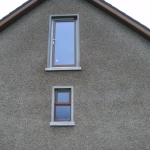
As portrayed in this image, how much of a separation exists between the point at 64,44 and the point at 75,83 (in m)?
1.87

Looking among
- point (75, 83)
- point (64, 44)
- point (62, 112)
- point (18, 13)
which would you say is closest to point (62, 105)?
point (62, 112)

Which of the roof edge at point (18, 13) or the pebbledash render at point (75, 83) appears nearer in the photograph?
the pebbledash render at point (75, 83)

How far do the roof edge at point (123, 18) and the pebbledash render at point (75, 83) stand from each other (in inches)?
7.0

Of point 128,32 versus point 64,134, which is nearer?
point 64,134

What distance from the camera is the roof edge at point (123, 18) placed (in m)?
10.1

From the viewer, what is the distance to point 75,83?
960 centimetres

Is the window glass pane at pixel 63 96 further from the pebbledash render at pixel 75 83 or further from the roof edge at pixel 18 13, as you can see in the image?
the roof edge at pixel 18 13

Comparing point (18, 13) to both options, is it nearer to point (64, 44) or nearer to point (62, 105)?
point (64, 44)

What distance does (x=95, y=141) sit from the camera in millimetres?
8828

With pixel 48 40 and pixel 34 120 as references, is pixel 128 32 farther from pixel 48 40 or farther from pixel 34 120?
pixel 34 120

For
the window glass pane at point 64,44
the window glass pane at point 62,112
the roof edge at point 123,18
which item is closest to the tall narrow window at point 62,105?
the window glass pane at point 62,112

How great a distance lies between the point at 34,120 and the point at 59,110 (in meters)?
0.96

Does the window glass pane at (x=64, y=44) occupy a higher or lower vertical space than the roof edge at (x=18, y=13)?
lower

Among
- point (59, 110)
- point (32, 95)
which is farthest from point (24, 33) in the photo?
point (59, 110)
